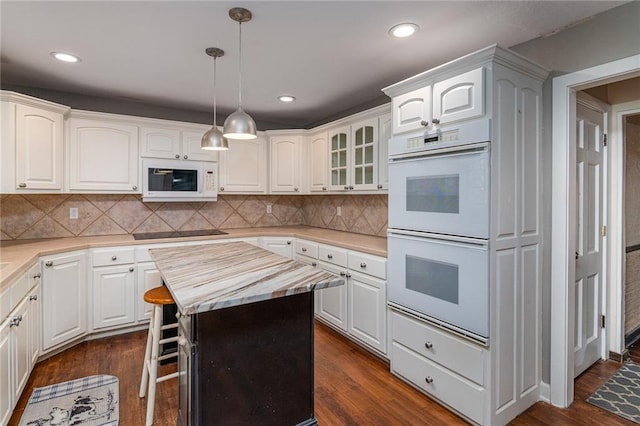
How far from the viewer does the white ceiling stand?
181 centimetres

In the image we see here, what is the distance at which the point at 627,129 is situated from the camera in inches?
109

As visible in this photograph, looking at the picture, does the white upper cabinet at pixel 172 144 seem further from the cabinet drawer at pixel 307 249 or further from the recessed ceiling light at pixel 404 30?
the recessed ceiling light at pixel 404 30

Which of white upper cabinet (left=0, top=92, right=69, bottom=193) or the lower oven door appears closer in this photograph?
the lower oven door

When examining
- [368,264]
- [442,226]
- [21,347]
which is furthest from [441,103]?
[21,347]

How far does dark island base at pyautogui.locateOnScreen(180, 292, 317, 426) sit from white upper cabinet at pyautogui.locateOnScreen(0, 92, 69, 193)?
230cm

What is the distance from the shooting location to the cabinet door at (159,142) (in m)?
3.41

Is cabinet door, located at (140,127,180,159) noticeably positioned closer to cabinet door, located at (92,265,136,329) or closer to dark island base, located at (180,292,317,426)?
cabinet door, located at (92,265,136,329)

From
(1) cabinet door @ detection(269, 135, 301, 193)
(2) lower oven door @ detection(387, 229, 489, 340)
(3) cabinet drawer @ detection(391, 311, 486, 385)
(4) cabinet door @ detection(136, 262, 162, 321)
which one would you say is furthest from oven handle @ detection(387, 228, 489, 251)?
(4) cabinet door @ detection(136, 262, 162, 321)

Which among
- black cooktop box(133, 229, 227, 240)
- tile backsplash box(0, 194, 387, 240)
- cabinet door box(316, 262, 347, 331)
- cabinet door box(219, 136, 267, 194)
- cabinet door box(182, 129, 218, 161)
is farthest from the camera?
cabinet door box(219, 136, 267, 194)

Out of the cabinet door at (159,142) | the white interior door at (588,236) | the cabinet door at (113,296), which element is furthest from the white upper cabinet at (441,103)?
the cabinet door at (113,296)

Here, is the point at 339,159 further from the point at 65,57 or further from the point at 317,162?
the point at 65,57

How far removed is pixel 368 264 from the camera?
A: 2.68 m

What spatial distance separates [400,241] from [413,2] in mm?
1433

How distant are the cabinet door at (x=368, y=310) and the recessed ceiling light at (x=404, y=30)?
5.64ft
